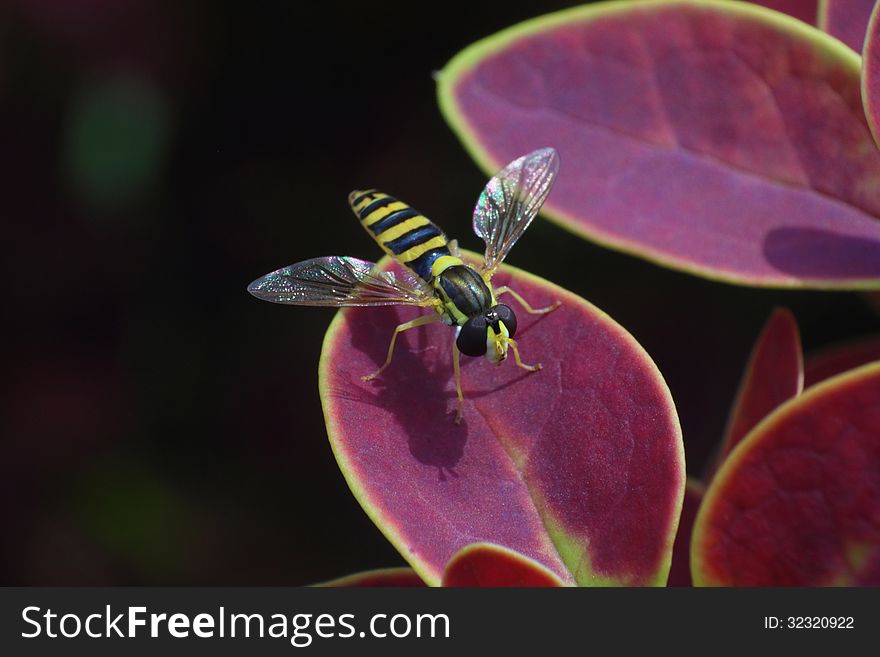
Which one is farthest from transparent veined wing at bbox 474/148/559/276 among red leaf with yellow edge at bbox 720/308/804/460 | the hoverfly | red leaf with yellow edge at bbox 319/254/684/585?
red leaf with yellow edge at bbox 720/308/804/460

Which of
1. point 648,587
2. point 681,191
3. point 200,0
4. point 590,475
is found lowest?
point 648,587

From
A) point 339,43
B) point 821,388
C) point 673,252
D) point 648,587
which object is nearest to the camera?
point 821,388

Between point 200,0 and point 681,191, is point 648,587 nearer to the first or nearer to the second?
point 681,191

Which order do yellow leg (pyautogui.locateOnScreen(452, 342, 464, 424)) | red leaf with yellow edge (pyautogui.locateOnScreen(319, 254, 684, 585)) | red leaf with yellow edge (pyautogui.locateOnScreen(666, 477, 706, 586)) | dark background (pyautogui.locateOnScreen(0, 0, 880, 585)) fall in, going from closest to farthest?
red leaf with yellow edge (pyautogui.locateOnScreen(319, 254, 684, 585)), yellow leg (pyautogui.locateOnScreen(452, 342, 464, 424)), red leaf with yellow edge (pyautogui.locateOnScreen(666, 477, 706, 586)), dark background (pyautogui.locateOnScreen(0, 0, 880, 585))

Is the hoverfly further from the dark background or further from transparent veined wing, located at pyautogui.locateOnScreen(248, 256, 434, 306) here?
the dark background

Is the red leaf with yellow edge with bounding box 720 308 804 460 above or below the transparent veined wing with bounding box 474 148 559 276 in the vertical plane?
below

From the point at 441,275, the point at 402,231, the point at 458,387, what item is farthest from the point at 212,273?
the point at 458,387

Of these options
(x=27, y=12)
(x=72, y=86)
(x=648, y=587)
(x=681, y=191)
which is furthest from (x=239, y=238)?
(x=648, y=587)
